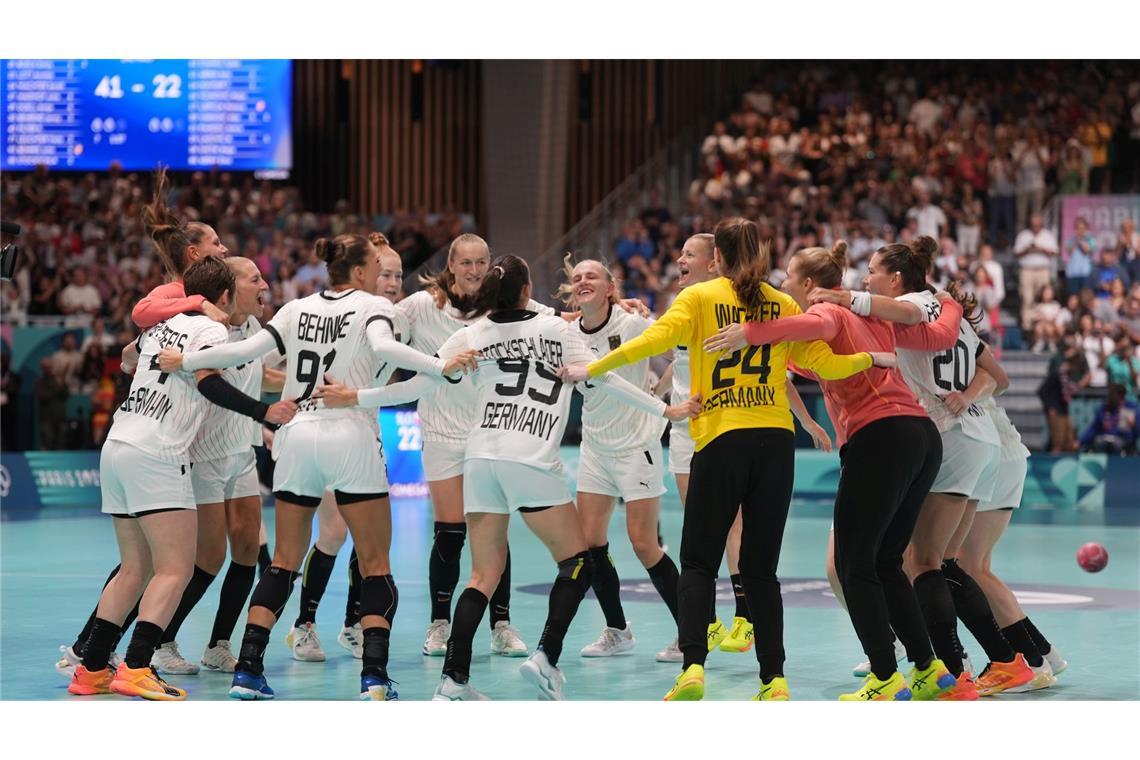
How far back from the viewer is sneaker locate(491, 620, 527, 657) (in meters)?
7.90

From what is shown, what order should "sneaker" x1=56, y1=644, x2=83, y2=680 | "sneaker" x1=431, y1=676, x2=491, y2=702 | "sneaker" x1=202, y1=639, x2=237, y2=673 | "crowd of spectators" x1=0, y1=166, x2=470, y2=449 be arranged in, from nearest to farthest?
"sneaker" x1=431, y1=676, x2=491, y2=702 < "sneaker" x1=56, y1=644, x2=83, y2=680 < "sneaker" x1=202, y1=639, x2=237, y2=673 < "crowd of spectators" x1=0, y1=166, x2=470, y2=449

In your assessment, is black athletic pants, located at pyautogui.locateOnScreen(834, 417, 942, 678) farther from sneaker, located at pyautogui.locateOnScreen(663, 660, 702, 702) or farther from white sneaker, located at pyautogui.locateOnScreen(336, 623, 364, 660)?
white sneaker, located at pyautogui.locateOnScreen(336, 623, 364, 660)

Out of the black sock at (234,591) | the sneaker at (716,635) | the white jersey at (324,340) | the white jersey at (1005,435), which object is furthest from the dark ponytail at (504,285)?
the sneaker at (716,635)

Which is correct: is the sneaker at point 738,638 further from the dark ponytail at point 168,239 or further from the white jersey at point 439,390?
the dark ponytail at point 168,239

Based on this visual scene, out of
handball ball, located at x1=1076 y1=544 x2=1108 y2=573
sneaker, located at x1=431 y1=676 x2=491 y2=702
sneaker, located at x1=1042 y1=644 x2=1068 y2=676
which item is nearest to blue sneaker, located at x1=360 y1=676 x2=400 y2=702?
sneaker, located at x1=431 y1=676 x2=491 y2=702

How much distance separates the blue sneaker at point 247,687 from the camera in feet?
21.0

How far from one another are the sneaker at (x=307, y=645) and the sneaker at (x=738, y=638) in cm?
222

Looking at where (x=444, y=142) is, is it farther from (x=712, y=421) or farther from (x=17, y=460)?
(x=712, y=421)

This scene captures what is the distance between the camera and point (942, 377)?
6723 millimetres

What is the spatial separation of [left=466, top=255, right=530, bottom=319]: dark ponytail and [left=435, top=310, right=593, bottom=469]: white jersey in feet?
0.17

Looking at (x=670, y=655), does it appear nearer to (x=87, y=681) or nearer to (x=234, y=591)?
(x=234, y=591)

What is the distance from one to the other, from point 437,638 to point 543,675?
1615 millimetres

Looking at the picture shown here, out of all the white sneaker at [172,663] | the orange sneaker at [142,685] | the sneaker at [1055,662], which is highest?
the orange sneaker at [142,685]

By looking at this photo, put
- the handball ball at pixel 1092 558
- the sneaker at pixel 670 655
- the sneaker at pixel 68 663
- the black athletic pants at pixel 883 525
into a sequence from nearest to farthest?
the black athletic pants at pixel 883 525 < the sneaker at pixel 68 663 < the sneaker at pixel 670 655 < the handball ball at pixel 1092 558
